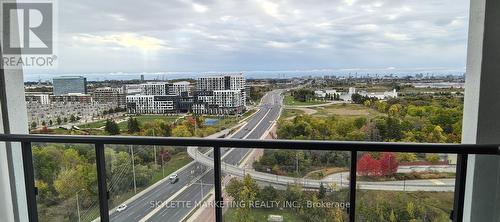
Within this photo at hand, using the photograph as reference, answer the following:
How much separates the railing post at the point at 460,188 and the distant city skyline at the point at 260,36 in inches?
26.9

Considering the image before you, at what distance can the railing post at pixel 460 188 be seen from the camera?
1.56 m

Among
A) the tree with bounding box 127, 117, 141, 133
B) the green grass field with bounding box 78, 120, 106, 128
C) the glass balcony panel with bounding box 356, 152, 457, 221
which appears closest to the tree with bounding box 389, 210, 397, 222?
the glass balcony panel with bounding box 356, 152, 457, 221

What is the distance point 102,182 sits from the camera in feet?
6.10

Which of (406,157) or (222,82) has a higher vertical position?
(222,82)

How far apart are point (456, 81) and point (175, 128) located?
203 cm

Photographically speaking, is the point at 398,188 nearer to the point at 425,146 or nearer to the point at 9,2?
the point at 425,146

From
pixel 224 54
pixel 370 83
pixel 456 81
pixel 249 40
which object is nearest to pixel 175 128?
pixel 224 54

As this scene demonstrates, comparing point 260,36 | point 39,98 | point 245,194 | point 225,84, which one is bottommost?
point 245,194

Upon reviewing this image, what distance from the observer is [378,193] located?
1.80 meters

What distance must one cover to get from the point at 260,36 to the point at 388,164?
1.29m

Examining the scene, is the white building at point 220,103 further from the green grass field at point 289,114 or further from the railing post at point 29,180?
the railing post at point 29,180

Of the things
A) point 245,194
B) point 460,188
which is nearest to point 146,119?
point 245,194

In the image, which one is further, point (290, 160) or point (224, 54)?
point (224, 54)

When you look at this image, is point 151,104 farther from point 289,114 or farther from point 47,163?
point 289,114
